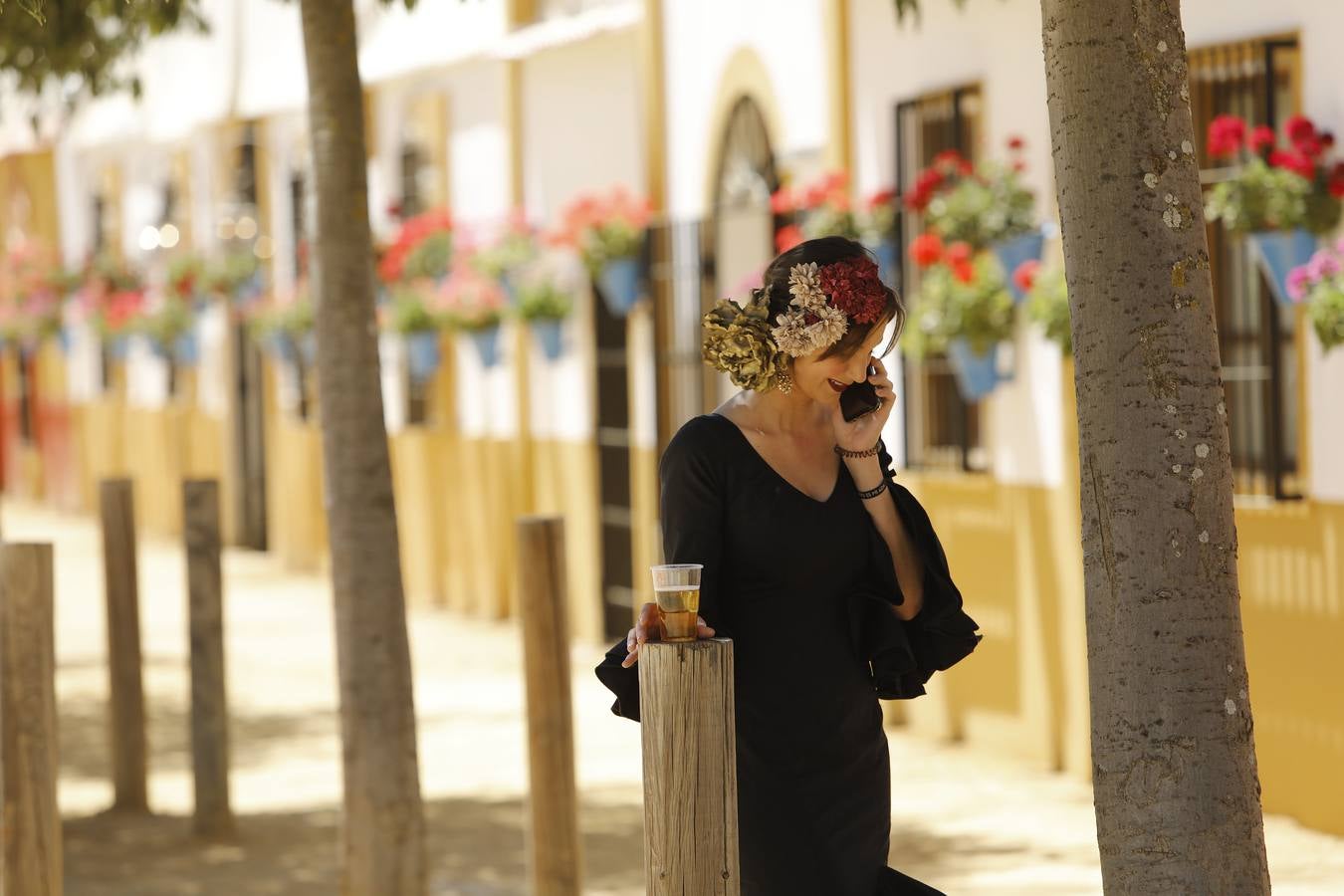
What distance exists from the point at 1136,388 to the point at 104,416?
77.2 feet

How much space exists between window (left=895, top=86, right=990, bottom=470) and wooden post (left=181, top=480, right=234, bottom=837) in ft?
11.6

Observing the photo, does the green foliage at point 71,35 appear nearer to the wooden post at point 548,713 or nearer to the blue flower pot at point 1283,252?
the wooden post at point 548,713

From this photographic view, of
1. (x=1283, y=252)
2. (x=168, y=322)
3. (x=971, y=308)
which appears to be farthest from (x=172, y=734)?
(x=168, y=322)

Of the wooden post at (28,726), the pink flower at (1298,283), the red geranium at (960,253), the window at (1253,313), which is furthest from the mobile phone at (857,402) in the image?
the red geranium at (960,253)

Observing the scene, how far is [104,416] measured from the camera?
1028 inches

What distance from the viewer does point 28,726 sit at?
6.29 m

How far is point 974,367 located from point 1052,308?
3.46 ft

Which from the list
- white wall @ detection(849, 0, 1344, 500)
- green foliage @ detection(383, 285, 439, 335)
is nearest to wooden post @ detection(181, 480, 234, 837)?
white wall @ detection(849, 0, 1344, 500)

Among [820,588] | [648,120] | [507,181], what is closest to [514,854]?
[820,588]

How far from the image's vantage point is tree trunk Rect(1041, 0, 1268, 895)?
3.64m

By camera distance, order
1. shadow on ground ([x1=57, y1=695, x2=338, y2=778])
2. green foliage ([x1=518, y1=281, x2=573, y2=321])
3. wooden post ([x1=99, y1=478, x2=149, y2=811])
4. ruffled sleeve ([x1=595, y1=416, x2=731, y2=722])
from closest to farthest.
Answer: ruffled sleeve ([x1=595, y1=416, x2=731, y2=722]) < wooden post ([x1=99, y1=478, x2=149, y2=811]) < shadow on ground ([x1=57, y1=695, x2=338, y2=778]) < green foliage ([x1=518, y1=281, x2=573, y2=321])

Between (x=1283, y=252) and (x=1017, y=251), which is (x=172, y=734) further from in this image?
(x=1283, y=252)

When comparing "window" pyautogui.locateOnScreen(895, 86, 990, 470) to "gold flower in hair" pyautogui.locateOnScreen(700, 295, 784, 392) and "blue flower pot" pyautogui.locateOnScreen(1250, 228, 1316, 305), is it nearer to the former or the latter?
"blue flower pot" pyautogui.locateOnScreen(1250, 228, 1316, 305)

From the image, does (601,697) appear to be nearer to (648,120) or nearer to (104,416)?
(648,120)
